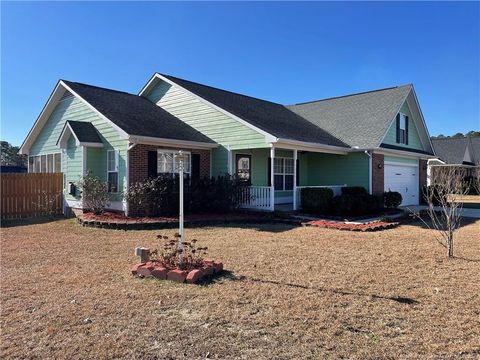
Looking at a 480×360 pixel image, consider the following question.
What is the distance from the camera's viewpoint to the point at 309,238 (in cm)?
981

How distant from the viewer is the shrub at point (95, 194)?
13.6 m

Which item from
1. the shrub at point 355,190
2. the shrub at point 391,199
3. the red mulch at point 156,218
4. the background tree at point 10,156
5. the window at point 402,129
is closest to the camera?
the red mulch at point 156,218

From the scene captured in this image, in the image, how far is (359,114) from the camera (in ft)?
65.0

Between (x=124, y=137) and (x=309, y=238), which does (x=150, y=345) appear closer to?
(x=309, y=238)

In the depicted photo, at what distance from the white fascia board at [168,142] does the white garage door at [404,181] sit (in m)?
8.94

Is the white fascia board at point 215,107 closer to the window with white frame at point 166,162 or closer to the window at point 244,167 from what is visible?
the window at point 244,167

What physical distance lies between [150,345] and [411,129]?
2082cm

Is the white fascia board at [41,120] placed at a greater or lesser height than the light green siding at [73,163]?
greater

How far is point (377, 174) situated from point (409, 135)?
5.20 metres

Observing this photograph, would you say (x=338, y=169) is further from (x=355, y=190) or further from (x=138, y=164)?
(x=138, y=164)

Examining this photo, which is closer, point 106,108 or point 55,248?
point 55,248

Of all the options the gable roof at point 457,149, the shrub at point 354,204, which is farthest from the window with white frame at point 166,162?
the gable roof at point 457,149

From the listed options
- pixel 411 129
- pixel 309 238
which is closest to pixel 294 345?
pixel 309 238

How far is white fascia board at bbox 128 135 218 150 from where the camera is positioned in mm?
13225
